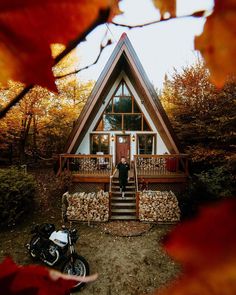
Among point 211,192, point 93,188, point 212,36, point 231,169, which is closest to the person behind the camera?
point 212,36

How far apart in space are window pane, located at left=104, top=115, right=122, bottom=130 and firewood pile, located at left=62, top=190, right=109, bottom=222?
18.9 feet

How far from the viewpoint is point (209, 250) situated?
1.14 feet

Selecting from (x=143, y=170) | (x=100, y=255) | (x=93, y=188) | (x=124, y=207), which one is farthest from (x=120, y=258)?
(x=143, y=170)

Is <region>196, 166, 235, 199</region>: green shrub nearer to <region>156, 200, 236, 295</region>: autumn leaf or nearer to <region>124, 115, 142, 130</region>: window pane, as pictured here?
<region>124, 115, 142, 130</region>: window pane

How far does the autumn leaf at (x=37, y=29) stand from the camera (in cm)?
37

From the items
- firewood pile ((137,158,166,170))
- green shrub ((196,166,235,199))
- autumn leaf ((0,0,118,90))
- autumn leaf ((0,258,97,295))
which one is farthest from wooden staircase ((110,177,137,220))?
autumn leaf ((0,0,118,90))

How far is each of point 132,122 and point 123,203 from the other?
592cm

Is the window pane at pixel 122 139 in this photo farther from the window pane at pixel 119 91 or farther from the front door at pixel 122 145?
the window pane at pixel 119 91

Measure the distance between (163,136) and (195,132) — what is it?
6.64 feet

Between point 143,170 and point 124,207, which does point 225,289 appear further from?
point 143,170

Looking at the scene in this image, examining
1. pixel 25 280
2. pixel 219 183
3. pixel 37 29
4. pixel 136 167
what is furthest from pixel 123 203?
pixel 37 29

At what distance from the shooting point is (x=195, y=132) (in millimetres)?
14672

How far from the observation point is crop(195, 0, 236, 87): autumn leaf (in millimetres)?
475

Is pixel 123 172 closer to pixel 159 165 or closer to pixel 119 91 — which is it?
pixel 159 165
